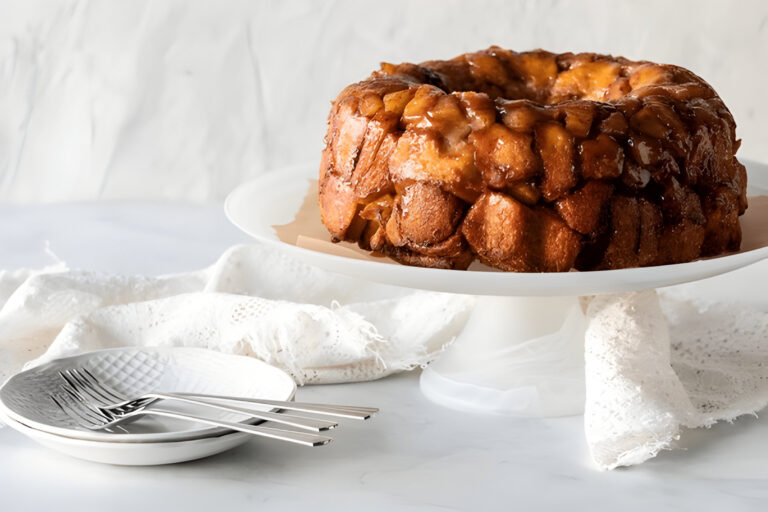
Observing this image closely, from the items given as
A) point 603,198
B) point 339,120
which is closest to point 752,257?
point 603,198

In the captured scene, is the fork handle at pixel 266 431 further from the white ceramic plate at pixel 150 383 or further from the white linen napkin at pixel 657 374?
the white linen napkin at pixel 657 374

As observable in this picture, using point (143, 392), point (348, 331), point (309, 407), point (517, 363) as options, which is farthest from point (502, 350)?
point (143, 392)

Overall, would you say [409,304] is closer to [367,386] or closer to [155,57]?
[367,386]

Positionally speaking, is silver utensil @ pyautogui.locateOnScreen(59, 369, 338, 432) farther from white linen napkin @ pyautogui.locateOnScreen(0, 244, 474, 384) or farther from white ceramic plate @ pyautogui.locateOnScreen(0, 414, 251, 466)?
white linen napkin @ pyautogui.locateOnScreen(0, 244, 474, 384)

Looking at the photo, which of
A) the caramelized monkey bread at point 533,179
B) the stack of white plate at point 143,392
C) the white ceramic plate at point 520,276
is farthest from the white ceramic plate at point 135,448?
the caramelized monkey bread at point 533,179

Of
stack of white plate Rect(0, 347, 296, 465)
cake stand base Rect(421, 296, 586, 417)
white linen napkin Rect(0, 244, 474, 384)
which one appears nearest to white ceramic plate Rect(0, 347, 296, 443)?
stack of white plate Rect(0, 347, 296, 465)

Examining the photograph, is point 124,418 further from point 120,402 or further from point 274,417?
point 274,417
